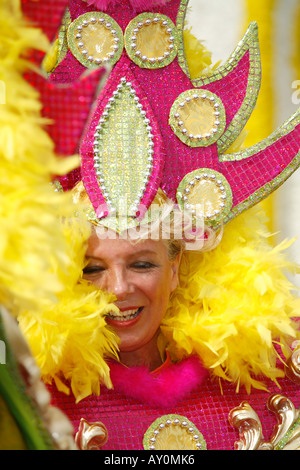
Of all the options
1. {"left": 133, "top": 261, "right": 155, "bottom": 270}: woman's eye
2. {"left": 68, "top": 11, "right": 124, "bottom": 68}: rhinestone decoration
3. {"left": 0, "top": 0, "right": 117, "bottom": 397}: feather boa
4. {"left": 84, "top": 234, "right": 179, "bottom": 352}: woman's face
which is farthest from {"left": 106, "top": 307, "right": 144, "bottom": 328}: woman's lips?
{"left": 0, "top": 0, "right": 117, "bottom": 397}: feather boa

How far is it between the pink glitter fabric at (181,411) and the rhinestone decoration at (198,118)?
1.99ft

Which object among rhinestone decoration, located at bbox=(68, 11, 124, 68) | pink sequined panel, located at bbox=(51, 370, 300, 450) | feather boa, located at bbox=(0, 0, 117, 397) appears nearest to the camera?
feather boa, located at bbox=(0, 0, 117, 397)

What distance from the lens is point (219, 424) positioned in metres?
1.70

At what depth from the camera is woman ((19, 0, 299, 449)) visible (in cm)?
161

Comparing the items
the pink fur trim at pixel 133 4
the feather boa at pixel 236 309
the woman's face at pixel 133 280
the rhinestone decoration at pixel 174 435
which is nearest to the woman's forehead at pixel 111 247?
the woman's face at pixel 133 280

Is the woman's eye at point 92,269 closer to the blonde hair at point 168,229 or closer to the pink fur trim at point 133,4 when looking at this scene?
the blonde hair at point 168,229

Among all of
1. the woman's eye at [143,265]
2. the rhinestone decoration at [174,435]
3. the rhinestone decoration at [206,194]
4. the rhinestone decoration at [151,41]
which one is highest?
the rhinestone decoration at [151,41]

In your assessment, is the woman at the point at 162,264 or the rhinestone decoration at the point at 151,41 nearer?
the woman at the point at 162,264

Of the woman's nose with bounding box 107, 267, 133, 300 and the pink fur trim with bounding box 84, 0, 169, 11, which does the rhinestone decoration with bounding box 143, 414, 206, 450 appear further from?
the pink fur trim with bounding box 84, 0, 169, 11

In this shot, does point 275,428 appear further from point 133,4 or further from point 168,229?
point 133,4

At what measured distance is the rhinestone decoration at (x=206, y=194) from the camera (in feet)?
5.74

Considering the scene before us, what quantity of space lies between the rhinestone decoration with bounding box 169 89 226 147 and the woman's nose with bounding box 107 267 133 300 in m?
0.38

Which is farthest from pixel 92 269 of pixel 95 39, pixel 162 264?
pixel 95 39

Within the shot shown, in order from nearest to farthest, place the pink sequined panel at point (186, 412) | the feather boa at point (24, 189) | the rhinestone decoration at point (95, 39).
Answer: the feather boa at point (24, 189), the pink sequined panel at point (186, 412), the rhinestone decoration at point (95, 39)
